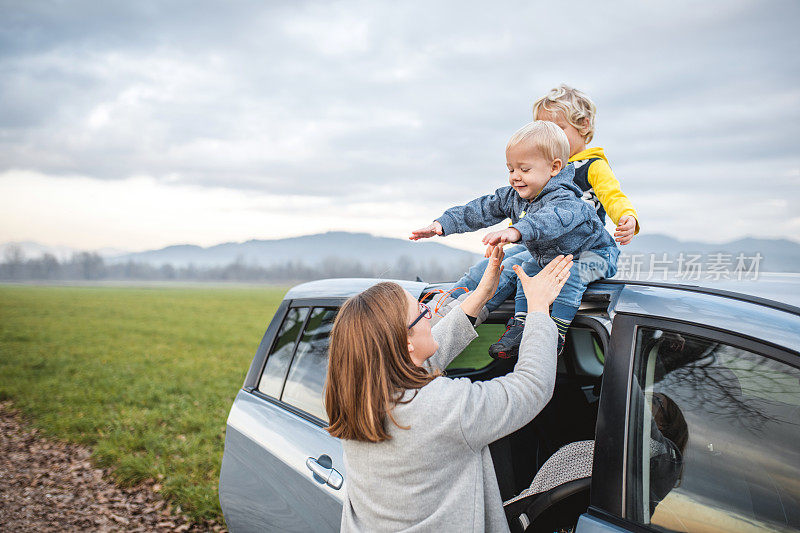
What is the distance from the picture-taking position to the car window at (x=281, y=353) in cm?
303

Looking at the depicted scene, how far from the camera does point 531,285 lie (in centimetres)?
183

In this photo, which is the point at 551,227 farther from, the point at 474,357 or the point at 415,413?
the point at 474,357

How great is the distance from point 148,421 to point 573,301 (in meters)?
7.57

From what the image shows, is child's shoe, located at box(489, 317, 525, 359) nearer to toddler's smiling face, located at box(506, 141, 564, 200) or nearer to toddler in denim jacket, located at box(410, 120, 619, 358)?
toddler in denim jacket, located at box(410, 120, 619, 358)

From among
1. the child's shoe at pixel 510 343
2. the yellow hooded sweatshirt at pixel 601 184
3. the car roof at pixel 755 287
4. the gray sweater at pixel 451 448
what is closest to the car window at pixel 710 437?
the car roof at pixel 755 287

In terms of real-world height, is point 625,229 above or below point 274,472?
above

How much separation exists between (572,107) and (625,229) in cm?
67

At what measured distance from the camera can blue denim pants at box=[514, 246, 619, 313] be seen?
1.94 m

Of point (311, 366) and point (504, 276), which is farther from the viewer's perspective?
point (311, 366)

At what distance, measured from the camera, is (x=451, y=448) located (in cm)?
155

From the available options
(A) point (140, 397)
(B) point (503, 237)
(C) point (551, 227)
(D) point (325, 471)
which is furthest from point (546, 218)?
(A) point (140, 397)

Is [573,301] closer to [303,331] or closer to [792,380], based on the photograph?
[792,380]

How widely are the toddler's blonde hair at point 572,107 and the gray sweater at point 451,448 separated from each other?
1.29 meters

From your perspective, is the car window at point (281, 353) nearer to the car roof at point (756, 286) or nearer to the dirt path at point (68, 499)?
the car roof at point (756, 286)
